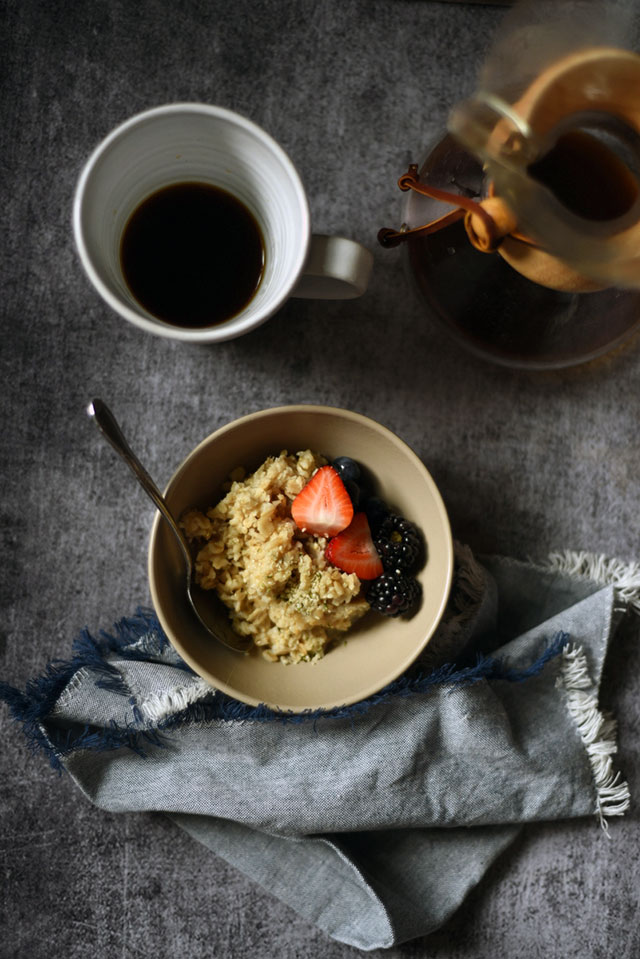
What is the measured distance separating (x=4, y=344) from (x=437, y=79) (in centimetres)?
79

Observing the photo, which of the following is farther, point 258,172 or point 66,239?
point 66,239

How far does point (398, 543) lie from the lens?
1098mm

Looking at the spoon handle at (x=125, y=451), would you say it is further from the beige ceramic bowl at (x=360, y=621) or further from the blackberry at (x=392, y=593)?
the blackberry at (x=392, y=593)

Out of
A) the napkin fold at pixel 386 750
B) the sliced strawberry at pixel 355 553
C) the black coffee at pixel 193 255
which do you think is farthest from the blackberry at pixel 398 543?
the black coffee at pixel 193 255

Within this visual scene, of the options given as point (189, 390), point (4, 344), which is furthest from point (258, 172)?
point (4, 344)

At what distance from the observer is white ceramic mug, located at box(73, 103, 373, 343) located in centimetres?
96

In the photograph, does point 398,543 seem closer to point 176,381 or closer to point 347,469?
point 347,469

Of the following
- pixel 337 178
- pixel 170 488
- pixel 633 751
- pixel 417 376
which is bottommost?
pixel 633 751

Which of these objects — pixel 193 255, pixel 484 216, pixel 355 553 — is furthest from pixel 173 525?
pixel 484 216

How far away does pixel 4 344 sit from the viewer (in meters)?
1.23

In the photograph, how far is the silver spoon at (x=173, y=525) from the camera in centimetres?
98

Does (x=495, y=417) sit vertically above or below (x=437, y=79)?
below

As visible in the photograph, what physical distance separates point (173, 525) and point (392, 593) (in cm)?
31

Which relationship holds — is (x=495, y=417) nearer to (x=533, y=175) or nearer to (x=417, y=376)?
(x=417, y=376)
